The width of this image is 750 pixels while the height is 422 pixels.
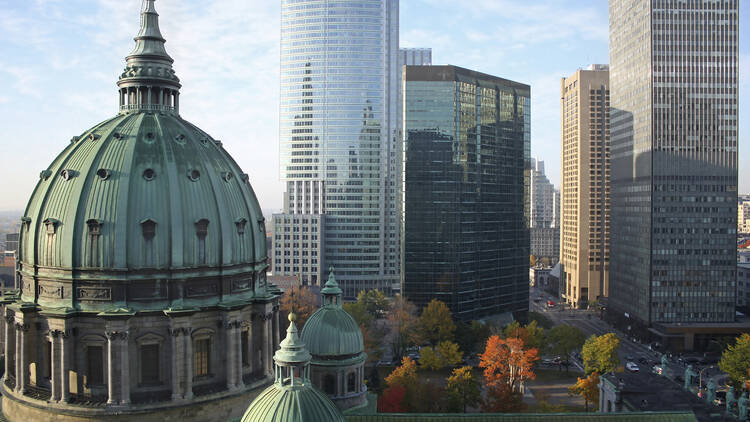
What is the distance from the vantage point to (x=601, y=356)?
103938 mm

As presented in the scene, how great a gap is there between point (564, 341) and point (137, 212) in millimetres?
89862

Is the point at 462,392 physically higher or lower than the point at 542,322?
lower

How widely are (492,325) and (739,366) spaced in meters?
50.4

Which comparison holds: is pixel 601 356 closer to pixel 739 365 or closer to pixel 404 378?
pixel 739 365

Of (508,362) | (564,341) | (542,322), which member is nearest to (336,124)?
(542,322)

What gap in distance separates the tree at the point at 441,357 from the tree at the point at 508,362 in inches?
444

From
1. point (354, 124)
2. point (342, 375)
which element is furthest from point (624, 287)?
point (342, 375)

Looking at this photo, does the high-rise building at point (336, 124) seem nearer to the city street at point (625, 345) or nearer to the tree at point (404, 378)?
the city street at point (625, 345)

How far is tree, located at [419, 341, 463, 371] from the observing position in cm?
11331

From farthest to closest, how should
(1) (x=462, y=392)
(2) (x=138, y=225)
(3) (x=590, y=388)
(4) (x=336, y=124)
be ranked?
(4) (x=336, y=124), (3) (x=590, y=388), (1) (x=462, y=392), (2) (x=138, y=225)

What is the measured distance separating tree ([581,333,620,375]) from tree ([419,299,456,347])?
28.4 metres

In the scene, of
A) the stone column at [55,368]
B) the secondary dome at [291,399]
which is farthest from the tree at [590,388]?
the stone column at [55,368]

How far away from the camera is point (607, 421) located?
62.4 meters

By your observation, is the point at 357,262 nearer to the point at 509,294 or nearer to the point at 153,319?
the point at 509,294
